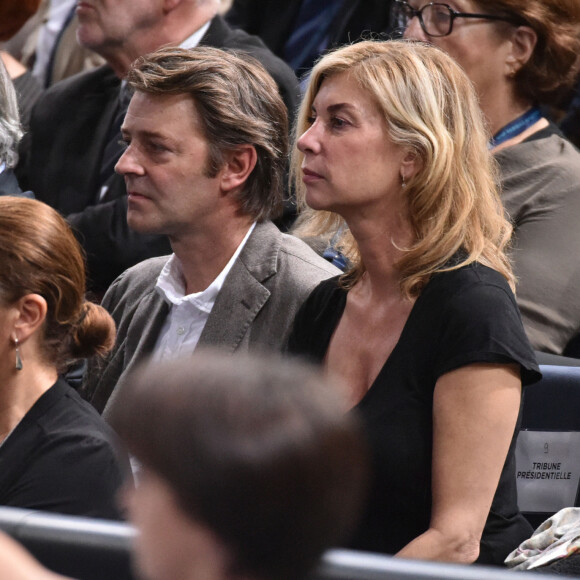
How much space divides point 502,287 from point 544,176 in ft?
3.09

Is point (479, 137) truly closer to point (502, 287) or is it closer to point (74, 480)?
point (502, 287)

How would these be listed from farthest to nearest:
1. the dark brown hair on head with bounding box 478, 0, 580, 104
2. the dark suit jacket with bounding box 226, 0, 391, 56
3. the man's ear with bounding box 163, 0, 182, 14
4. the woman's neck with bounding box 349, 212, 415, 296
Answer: the dark suit jacket with bounding box 226, 0, 391, 56 → the man's ear with bounding box 163, 0, 182, 14 → the dark brown hair on head with bounding box 478, 0, 580, 104 → the woman's neck with bounding box 349, 212, 415, 296

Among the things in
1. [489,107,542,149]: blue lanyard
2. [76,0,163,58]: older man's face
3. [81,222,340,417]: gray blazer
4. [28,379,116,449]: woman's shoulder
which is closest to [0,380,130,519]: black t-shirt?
[28,379,116,449]: woman's shoulder

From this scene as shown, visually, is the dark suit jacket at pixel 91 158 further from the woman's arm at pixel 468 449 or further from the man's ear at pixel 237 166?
the woman's arm at pixel 468 449

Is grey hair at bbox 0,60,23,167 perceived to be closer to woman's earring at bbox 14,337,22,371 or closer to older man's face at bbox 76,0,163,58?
older man's face at bbox 76,0,163,58

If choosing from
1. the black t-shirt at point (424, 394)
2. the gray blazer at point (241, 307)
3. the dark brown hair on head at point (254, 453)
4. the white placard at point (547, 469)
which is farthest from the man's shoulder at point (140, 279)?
the dark brown hair on head at point (254, 453)

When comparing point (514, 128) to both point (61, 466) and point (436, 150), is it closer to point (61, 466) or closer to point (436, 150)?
point (436, 150)

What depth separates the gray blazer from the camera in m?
2.45

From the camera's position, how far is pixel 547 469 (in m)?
2.30

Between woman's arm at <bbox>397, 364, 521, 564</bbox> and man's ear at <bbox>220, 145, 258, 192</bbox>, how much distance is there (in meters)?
0.86

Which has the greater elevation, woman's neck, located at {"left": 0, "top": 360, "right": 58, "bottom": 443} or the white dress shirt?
woman's neck, located at {"left": 0, "top": 360, "right": 58, "bottom": 443}

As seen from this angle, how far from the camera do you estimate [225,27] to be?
3566mm

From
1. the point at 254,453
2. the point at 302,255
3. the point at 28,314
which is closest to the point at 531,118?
the point at 302,255

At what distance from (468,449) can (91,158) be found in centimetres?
201
